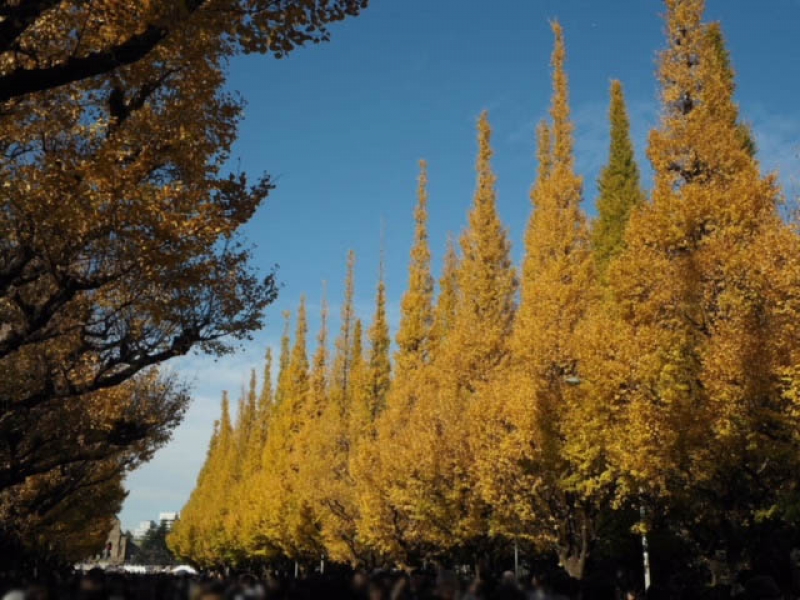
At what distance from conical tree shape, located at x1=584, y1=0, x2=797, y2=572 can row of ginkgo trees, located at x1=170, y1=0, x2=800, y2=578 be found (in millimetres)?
44

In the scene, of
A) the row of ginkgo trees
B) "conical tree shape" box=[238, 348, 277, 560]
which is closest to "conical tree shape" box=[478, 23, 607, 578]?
the row of ginkgo trees

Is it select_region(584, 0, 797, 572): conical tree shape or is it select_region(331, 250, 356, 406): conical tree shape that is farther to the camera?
select_region(331, 250, 356, 406): conical tree shape

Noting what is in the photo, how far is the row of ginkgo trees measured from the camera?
1366 cm

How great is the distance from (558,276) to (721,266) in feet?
20.6

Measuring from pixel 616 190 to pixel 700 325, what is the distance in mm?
16520

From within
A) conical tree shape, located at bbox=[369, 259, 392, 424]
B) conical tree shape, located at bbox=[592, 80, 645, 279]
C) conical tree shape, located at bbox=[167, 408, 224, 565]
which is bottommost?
conical tree shape, located at bbox=[167, 408, 224, 565]

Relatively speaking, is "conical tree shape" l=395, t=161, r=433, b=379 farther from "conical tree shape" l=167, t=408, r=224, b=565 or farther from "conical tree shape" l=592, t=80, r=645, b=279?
"conical tree shape" l=167, t=408, r=224, b=565

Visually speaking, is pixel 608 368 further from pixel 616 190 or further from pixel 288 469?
pixel 288 469

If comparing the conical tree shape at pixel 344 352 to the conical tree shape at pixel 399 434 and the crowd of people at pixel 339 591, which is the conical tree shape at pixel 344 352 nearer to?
the conical tree shape at pixel 399 434

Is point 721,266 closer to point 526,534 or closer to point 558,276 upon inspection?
point 558,276

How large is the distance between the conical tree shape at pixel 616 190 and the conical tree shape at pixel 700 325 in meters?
12.4

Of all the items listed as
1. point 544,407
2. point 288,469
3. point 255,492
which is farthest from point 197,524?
point 544,407

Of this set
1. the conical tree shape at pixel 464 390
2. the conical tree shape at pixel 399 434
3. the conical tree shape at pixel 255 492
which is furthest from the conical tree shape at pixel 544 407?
the conical tree shape at pixel 255 492

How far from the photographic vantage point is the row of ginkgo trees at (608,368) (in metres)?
13.7
